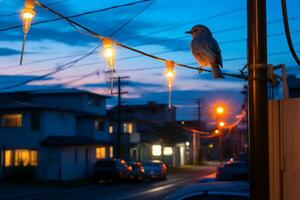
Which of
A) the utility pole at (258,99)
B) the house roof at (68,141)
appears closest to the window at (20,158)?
the house roof at (68,141)

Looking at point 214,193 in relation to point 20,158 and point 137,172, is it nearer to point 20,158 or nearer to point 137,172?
point 137,172

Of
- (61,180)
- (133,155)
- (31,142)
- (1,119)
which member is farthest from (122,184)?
(133,155)

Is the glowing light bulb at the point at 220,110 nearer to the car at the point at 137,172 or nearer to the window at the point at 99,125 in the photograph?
the car at the point at 137,172

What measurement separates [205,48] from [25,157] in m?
38.8

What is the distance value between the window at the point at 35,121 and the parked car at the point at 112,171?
5.56m

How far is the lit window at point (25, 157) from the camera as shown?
4228 cm

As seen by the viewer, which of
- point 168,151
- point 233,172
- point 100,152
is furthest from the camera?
point 168,151

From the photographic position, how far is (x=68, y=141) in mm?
42688

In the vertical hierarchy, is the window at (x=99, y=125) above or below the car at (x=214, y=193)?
above

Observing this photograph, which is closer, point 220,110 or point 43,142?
point 220,110

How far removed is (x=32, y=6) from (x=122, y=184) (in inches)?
1382

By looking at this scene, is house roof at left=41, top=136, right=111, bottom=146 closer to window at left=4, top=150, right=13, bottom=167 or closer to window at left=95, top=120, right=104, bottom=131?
window at left=95, top=120, right=104, bottom=131

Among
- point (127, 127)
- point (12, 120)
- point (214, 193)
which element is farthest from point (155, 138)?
point (214, 193)

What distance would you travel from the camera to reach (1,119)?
42.8 meters
